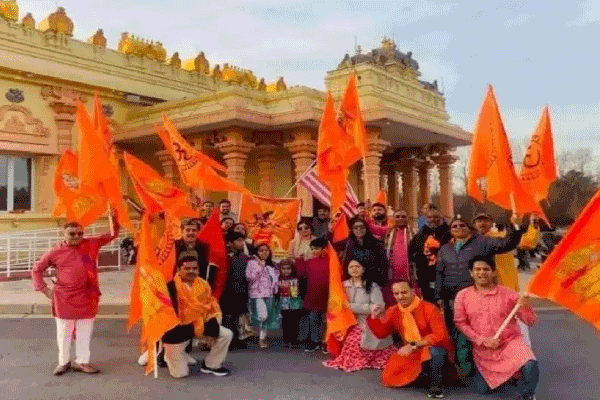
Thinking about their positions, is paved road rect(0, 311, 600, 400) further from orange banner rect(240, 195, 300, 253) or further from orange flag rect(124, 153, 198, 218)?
orange banner rect(240, 195, 300, 253)

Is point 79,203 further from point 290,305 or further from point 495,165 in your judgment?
point 495,165

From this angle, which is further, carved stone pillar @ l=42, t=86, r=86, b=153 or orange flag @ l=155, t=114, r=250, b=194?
carved stone pillar @ l=42, t=86, r=86, b=153

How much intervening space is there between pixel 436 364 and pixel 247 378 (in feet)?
5.46

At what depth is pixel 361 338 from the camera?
17.4 feet

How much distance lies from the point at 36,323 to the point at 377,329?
16.9 ft

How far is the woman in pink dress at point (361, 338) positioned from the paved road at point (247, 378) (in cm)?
15

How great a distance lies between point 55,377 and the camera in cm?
496

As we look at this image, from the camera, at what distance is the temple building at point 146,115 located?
14.8m

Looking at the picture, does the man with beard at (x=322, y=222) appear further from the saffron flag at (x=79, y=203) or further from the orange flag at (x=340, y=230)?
the saffron flag at (x=79, y=203)

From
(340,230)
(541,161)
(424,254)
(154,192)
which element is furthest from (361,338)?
(154,192)

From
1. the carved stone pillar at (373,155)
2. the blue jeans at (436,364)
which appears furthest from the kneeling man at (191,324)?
the carved stone pillar at (373,155)

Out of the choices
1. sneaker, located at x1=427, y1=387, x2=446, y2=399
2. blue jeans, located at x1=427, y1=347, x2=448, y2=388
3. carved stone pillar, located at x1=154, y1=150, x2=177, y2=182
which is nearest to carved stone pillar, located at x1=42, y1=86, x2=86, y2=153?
carved stone pillar, located at x1=154, y1=150, x2=177, y2=182

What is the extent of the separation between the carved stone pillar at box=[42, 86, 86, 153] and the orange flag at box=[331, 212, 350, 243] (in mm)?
11357

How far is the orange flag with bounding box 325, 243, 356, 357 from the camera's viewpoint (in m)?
5.40
